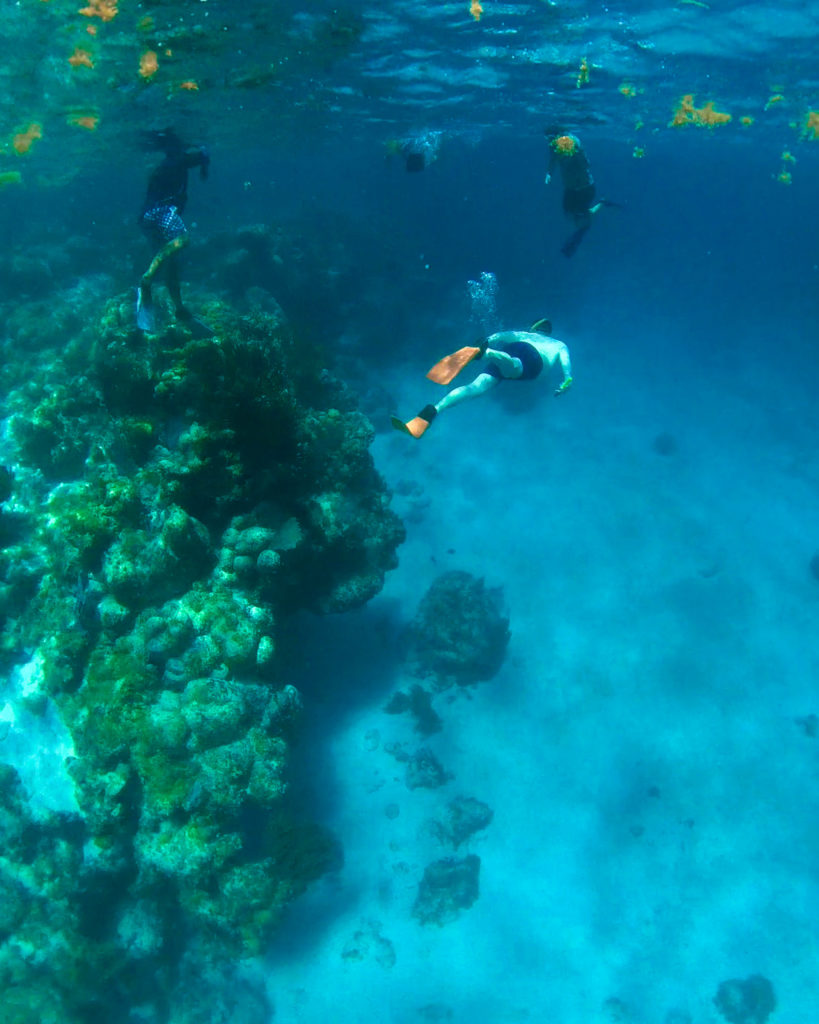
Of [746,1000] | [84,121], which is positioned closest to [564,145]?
[746,1000]

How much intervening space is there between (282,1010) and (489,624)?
24.2ft

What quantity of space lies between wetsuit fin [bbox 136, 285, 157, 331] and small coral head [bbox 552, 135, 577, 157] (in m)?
10.6

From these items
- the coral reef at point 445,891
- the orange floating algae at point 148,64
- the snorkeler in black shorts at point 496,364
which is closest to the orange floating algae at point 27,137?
the orange floating algae at point 148,64

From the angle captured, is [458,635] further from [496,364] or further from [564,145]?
[564,145]

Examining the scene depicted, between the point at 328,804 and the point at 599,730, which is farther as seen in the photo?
the point at 599,730

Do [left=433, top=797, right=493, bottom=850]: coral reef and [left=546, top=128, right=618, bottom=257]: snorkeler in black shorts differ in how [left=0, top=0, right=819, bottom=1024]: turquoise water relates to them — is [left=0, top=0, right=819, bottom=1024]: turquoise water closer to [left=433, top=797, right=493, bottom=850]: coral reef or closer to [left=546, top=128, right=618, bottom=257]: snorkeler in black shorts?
[left=433, top=797, right=493, bottom=850]: coral reef

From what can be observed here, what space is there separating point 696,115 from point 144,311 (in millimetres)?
31958

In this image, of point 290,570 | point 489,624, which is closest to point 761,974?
point 489,624

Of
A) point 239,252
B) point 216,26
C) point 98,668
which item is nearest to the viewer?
point 98,668

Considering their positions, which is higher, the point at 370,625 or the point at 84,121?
the point at 84,121

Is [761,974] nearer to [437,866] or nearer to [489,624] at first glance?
[437,866]

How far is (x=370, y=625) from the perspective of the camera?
41.4ft

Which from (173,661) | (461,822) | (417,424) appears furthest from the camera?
(461,822)

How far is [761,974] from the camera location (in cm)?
1041
